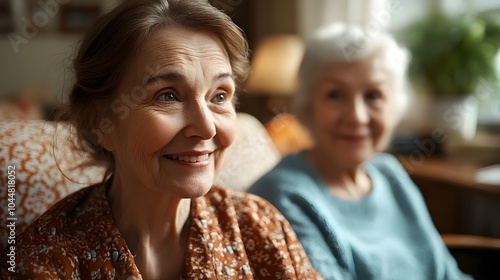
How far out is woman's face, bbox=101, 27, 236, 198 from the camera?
67 cm

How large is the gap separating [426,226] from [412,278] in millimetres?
149

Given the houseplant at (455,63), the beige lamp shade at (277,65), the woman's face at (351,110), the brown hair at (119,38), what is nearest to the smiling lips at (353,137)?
the woman's face at (351,110)

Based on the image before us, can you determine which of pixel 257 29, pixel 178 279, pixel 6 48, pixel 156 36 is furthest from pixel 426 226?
pixel 6 48

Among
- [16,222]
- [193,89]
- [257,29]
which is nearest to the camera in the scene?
[193,89]

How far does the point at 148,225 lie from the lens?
761 mm

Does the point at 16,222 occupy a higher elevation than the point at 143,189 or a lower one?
lower

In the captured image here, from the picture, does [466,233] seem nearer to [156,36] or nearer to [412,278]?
[412,278]

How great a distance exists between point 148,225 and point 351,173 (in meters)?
0.54

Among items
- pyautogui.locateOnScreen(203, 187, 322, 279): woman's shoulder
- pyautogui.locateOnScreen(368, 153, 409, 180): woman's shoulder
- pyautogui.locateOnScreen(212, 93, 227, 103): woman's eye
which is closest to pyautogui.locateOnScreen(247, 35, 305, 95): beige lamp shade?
pyautogui.locateOnScreen(368, 153, 409, 180): woman's shoulder

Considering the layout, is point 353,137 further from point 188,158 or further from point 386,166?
point 188,158

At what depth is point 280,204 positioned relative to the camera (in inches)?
38.8

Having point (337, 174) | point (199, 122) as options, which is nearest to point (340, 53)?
point (337, 174)

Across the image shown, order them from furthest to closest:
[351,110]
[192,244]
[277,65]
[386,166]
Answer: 1. [277,65]
2. [386,166]
3. [351,110]
4. [192,244]

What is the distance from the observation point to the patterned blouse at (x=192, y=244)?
27.1 inches
